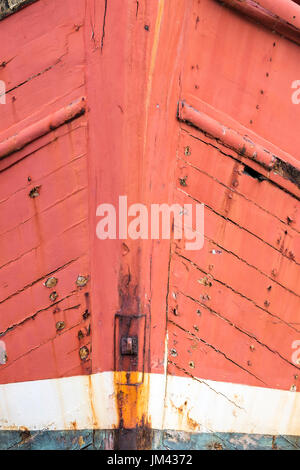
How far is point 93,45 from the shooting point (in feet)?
6.39

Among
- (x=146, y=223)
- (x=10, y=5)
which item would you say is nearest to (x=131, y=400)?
(x=146, y=223)

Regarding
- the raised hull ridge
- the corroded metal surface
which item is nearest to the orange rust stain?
the raised hull ridge

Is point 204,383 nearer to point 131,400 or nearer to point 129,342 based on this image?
point 131,400

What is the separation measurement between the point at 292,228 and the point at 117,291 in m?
0.81

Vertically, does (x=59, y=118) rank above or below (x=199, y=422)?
above

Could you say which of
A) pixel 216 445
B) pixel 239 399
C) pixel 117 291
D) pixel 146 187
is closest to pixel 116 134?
pixel 146 187

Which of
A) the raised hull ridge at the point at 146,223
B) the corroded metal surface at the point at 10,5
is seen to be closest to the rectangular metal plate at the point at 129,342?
the raised hull ridge at the point at 146,223

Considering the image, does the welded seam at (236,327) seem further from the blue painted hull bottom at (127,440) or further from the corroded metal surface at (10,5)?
the corroded metal surface at (10,5)

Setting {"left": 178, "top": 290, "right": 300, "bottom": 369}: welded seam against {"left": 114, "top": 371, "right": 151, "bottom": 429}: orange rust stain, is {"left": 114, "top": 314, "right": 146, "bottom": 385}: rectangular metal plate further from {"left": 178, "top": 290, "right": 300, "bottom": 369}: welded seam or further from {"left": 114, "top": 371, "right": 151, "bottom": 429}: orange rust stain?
{"left": 178, "top": 290, "right": 300, "bottom": 369}: welded seam

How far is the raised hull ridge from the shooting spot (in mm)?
1950

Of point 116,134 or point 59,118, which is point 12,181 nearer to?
point 59,118

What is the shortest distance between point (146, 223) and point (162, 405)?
91 centimetres

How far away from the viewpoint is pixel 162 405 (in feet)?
7.95

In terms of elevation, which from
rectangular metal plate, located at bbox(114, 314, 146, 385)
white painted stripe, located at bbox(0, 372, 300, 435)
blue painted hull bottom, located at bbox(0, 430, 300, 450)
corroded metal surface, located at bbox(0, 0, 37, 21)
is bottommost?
blue painted hull bottom, located at bbox(0, 430, 300, 450)
